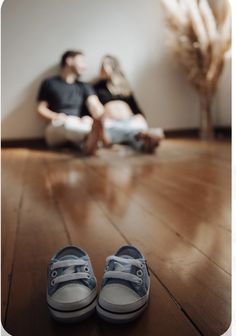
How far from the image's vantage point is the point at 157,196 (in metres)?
1.27

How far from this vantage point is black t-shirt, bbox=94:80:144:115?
308 centimetres

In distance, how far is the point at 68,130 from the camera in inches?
104

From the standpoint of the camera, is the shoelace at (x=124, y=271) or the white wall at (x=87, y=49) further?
the white wall at (x=87, y=49)

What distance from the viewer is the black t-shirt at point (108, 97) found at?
3.08m

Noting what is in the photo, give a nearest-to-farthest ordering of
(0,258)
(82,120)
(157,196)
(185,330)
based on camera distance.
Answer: (185,330) → (0,258) → (157,196) → (82,120)

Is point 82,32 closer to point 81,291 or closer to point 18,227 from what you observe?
point 18,227

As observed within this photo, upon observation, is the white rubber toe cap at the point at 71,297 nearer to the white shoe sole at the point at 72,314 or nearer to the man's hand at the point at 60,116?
the white shoe sole at the point at 72,314

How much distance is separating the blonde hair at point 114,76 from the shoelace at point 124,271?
102 inches

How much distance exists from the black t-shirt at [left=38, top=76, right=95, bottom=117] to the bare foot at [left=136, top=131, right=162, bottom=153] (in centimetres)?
82

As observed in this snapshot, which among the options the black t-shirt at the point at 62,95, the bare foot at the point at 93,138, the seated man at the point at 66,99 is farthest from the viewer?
the black t-shirt at the point at 62,95

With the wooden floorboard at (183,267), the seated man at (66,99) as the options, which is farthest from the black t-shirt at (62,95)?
the wooden floorboard at (183,267)

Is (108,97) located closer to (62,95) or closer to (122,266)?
(62,95)
